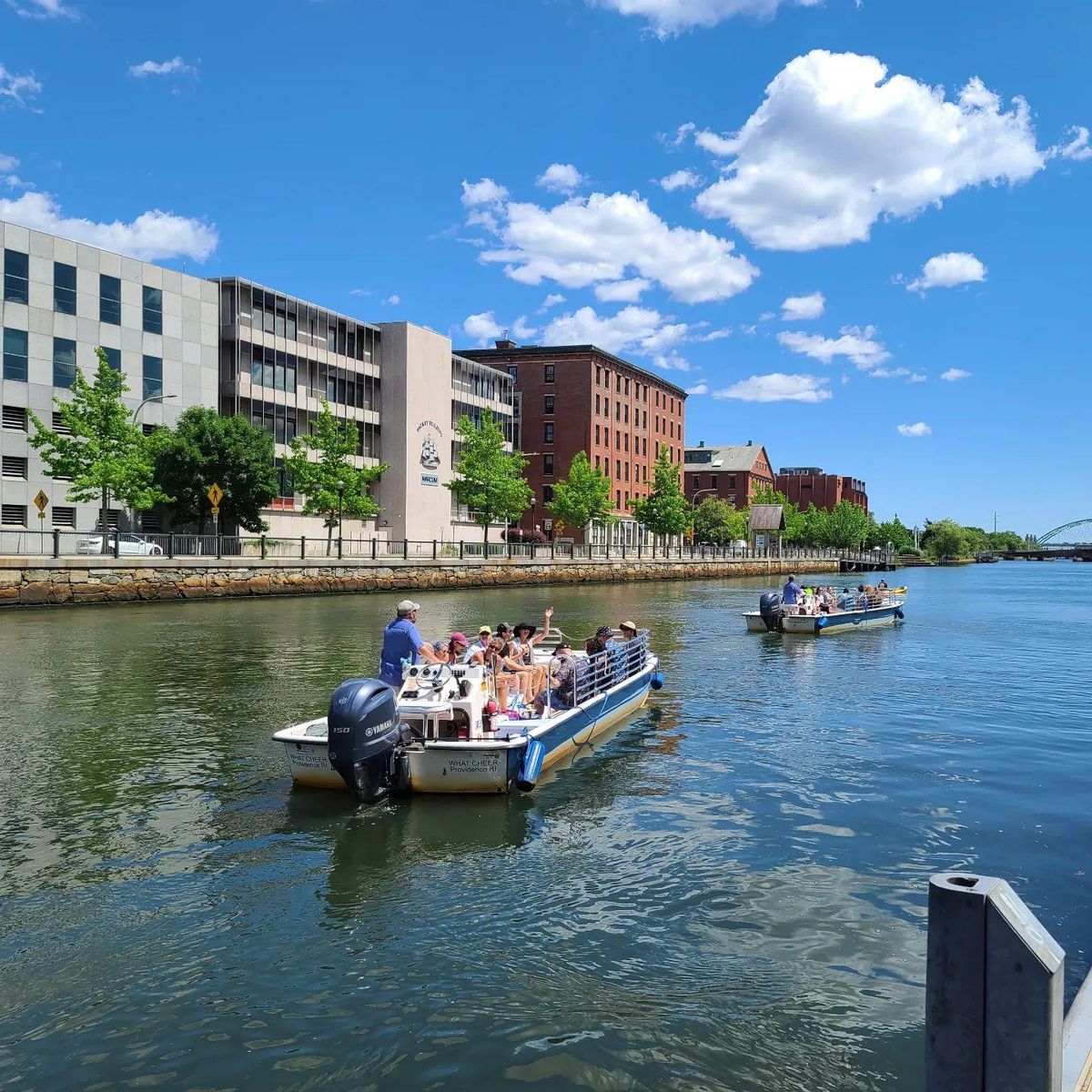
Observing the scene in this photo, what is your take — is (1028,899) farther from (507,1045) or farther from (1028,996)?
(1028,996)

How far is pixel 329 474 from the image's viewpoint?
59.6m

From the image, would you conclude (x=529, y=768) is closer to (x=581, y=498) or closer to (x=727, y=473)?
(x=581, y=498)

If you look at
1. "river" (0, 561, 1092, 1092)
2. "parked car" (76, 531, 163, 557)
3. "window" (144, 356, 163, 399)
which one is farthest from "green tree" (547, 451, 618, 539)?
"river" (0, 561, 1092, 1092)

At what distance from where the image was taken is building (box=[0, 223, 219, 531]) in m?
50.1

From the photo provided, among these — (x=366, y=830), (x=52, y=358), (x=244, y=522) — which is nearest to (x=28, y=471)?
(x=52, y=358)

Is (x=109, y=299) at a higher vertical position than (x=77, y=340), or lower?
higher

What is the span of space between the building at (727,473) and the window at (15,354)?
351 ft

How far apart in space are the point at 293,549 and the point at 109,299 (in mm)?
17173

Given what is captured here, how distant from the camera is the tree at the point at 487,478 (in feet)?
237

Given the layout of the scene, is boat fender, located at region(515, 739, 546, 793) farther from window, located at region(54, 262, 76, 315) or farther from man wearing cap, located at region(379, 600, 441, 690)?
window, located at region(54, 262, 76, 315)

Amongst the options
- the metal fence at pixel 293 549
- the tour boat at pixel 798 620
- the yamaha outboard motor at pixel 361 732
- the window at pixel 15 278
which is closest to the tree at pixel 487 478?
the metal fence at pixel 293 549

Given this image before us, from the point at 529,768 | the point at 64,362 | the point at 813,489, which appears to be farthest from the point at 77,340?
the point at 813,489

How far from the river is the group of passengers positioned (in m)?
15.8

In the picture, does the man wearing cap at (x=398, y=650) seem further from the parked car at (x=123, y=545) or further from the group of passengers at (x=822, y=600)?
the parked car at (x=123, y=545)
